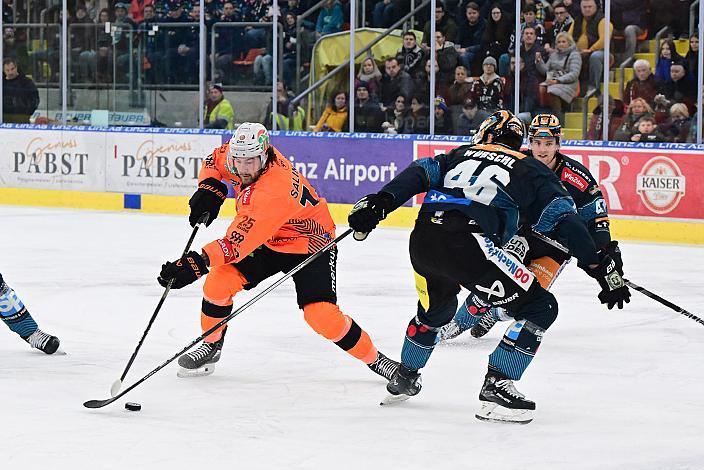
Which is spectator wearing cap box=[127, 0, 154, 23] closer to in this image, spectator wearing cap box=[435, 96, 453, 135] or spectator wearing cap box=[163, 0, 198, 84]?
spectator wearing cap box=[163, 0, 198, 84]

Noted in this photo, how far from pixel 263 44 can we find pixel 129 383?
8.40 meters

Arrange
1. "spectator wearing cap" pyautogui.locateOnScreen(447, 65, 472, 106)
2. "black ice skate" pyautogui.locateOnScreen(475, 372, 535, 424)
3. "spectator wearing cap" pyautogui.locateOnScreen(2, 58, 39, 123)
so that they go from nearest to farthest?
"black ice skate" pyautogui.locateOnScreen(475, 372, 535, 424) < "spectator wearing cap" pyautogui.locateOnScreen(447, 65, 472, 106) < "spectator wearing cap" pyautogui.locateOnScreen(2, 58, 39, 123)

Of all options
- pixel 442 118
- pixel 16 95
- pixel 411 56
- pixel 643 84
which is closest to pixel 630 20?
pixel 643 84

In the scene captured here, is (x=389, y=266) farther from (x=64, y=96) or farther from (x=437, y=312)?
(x=64, y=96)

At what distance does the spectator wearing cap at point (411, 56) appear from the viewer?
496 inches

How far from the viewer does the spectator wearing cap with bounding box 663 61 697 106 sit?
36.8 ft

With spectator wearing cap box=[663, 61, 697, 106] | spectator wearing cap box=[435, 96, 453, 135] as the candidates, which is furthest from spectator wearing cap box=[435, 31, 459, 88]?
spectator wearing cap box=[663, 61, 697, 106]

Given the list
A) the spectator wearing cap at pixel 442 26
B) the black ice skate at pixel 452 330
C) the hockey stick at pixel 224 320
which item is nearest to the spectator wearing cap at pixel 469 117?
the spectator wearing cap at pixel 442 26

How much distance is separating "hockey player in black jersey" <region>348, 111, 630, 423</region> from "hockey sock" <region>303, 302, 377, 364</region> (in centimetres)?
52

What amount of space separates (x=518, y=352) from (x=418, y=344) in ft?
1.48

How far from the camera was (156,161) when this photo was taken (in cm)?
1334

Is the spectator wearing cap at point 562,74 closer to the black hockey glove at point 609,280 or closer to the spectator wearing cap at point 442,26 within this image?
the spectator wearing cap at point 442,26

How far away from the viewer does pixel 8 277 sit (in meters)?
8.72

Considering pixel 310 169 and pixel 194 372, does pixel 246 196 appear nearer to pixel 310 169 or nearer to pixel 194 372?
pixel 194 372
